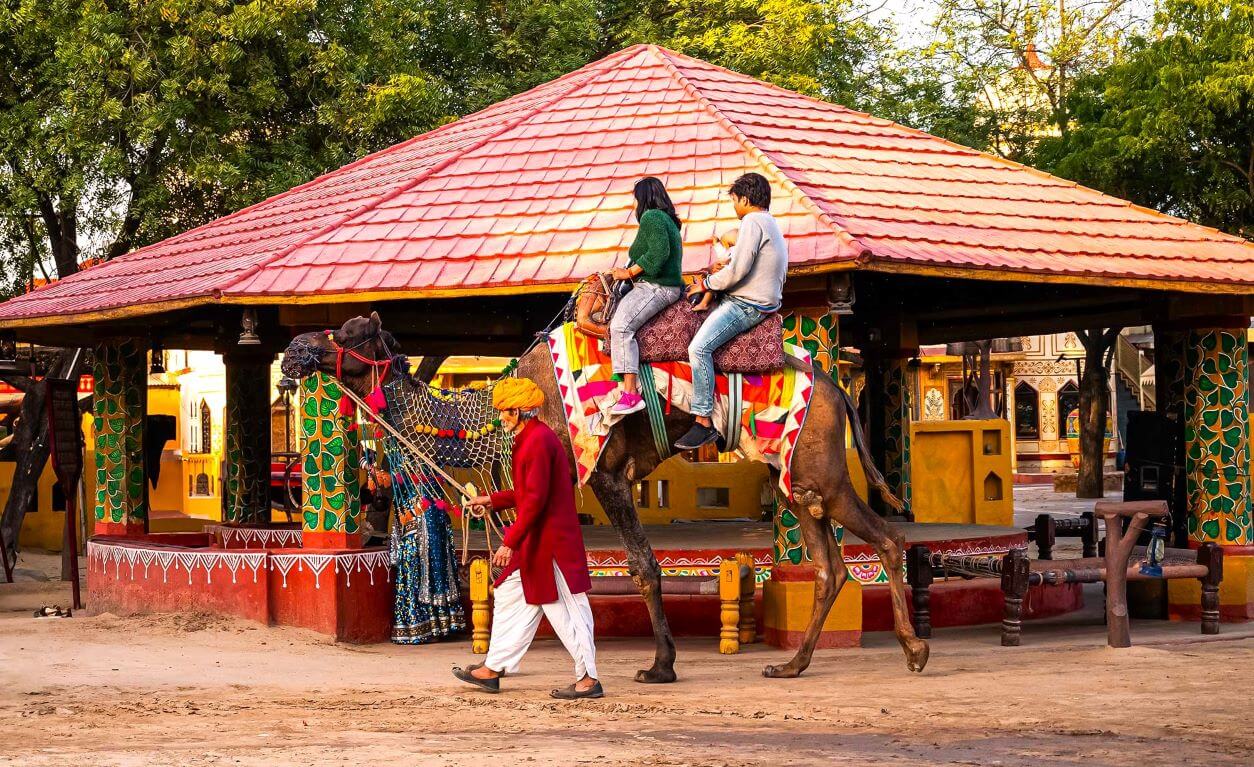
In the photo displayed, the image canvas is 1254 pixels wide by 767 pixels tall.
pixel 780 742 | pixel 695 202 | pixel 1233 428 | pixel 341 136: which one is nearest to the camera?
pixel 780 742

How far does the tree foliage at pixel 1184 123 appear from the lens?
23.2 m

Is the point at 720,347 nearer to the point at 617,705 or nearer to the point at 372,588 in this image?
the point at 617,705

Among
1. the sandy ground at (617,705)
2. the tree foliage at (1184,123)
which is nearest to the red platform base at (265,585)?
the sandy ground at (617,705)

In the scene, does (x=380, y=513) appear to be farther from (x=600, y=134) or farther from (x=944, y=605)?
(x=944, y=605)

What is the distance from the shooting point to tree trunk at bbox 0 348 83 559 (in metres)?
18.9

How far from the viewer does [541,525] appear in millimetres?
8375

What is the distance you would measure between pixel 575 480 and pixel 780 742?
3.15m

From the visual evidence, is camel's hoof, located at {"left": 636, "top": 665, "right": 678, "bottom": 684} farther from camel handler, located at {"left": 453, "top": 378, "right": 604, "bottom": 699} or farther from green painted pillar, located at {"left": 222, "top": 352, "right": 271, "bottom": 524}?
green painted pillar, located at {"left": 222, "top": 352, "right": 271, "bottom": 524}

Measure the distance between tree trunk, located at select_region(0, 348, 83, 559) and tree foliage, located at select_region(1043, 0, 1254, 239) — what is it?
16.8 meters

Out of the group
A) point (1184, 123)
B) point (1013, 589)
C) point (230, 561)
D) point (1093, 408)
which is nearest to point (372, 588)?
point (230, 561)

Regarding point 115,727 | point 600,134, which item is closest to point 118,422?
point 600,134

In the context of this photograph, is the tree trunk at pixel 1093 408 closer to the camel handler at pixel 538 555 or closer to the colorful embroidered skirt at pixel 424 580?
the colorful embroidered skirt at pixel 424 580

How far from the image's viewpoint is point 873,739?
281 inches

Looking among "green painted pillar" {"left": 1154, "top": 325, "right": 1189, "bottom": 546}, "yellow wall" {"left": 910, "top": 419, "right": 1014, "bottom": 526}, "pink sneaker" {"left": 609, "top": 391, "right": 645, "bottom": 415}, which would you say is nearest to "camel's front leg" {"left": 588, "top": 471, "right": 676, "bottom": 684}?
"pink sneaker" {"left": 609, "top": 391, "right": 645, "bottom": 415}
